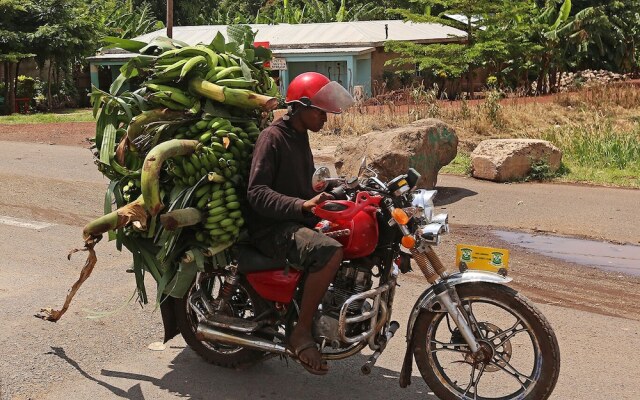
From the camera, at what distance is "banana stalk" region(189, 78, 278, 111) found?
4.73 meters

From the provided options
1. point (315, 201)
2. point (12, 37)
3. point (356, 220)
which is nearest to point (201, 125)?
point (315, 201)

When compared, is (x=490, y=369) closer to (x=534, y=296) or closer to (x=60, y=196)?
(x=534, y=296)

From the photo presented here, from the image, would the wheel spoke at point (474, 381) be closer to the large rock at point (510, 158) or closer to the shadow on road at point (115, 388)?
the shadow on road at point (115, 388)

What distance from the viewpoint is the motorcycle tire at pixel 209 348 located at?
4.94 m

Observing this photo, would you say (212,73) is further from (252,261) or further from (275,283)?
(275,283)

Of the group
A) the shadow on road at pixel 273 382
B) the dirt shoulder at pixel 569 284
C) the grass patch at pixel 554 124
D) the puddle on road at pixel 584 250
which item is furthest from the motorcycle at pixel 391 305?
the grass patch at pixel 554 124

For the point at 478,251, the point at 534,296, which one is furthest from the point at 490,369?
the point at 534,296

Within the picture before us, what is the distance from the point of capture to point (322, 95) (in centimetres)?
445

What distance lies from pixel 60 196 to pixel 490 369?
26.6 feet

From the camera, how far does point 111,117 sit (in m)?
5.04

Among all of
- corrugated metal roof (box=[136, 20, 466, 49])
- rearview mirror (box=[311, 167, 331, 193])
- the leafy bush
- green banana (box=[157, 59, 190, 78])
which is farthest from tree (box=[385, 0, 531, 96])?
rearview mirror (box=[311, 167, 331, 193])

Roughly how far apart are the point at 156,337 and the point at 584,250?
4.96 meters

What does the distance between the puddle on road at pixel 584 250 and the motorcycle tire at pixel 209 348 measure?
4263mm

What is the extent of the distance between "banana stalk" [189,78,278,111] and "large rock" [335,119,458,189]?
5.64 m
